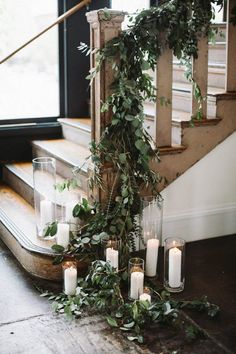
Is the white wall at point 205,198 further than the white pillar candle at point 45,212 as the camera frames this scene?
Yes

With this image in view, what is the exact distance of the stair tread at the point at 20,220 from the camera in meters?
3.32

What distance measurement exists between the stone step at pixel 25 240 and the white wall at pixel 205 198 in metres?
0.85

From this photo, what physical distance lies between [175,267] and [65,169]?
1366 mm

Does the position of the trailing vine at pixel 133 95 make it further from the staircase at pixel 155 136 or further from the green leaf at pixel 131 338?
the green leaf at pixel 131 338

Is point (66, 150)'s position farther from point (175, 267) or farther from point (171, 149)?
point (175, 267)

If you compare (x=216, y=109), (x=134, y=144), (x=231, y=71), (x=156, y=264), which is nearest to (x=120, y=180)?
(x=134, y=144)

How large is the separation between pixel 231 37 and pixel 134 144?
1.03 meters

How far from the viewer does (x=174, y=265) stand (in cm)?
306

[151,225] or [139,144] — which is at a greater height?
[139,144]

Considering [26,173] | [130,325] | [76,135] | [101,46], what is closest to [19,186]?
[26,173]

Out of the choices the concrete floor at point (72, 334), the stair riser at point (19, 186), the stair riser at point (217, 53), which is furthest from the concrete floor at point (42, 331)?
the stair riser at point (217, 53)

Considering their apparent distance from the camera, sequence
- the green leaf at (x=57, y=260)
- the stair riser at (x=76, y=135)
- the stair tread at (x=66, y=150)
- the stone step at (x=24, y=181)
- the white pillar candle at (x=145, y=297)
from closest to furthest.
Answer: the white pillar candle at (x=145, y=297)
the green leaf at (x=57, y=260)
the stone step at (x=24, y=181)
the stair tread at (x=66, y=150)
the stair riser at (x=76, y=135)

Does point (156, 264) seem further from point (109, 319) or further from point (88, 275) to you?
point (109, 319)

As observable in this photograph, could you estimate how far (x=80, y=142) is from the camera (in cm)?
458
